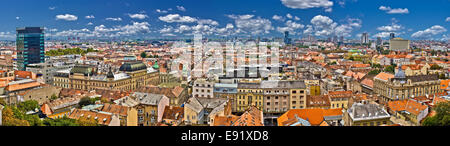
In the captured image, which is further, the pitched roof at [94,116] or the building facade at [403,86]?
the building facade at [403,86]

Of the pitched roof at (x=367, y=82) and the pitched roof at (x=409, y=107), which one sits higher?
the pitched roof at (x=367, y=82)

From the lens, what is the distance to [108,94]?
1244 centimetres

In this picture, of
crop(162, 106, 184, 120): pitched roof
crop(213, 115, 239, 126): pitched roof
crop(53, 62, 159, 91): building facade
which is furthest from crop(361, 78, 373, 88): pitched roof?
crop(53, 62, 159, 91): building facade

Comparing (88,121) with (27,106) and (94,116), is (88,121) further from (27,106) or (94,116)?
(27,106)

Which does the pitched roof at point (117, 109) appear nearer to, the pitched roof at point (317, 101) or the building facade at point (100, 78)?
the pitched roof at point (317, 101)

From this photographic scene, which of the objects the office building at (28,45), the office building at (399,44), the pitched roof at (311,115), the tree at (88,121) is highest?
the office building at (399,44)

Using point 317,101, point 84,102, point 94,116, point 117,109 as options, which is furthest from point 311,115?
point 84,102

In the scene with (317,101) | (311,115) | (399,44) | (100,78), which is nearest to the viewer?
(311,115)

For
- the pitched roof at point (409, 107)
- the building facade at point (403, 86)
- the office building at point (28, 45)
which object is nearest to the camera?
the pitched roof at point (409, 107)

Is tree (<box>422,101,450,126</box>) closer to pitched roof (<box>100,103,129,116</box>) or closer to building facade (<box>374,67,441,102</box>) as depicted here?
building facade (<box>374,67,441,102</box>)

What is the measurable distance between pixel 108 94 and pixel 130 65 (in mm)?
5309

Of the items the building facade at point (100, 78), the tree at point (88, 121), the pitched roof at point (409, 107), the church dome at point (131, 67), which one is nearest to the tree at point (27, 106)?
the tree at point (88, 121)

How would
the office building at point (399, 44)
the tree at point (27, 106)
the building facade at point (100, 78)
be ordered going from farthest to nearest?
the office building at point (399, 44)
the building facade at point (100, 78)
the tree at point (27, 106)
